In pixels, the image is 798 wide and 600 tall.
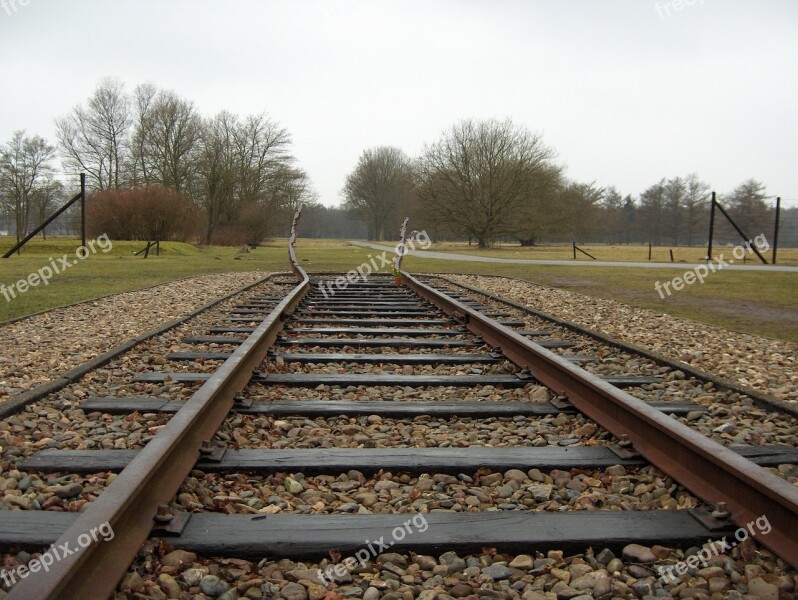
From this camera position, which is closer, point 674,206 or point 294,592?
point 294,592

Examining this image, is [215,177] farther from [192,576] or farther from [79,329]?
[192,576]

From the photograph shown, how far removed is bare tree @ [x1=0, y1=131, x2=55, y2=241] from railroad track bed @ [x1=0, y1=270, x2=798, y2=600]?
43.9 meters

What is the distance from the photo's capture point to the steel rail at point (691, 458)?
1.88 metres

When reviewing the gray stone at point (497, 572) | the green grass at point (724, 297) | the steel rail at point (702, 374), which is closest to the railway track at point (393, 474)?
the gray stone at point (497, 572)

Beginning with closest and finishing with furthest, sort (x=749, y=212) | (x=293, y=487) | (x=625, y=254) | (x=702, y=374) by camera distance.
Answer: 1. (x=293, y=487)
2. (x=702, y=374)
3. (x=625, y=254)
4. (x=749, y=212)

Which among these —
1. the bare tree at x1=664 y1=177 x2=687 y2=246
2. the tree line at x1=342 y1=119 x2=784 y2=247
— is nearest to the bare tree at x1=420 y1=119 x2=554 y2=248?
the tree line at x1=342 y1=119 x2=784 y2=247

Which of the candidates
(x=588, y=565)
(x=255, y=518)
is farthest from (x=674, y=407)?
(x=255, y=518)

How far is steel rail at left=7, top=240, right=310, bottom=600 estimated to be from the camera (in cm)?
142

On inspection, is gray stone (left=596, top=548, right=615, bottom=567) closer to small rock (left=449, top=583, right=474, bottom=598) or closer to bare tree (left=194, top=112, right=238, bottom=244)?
small rock (left=449, top=583, right=474, bottom=598)

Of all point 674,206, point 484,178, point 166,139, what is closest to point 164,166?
point 166,139

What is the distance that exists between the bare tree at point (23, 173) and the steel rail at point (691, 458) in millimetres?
44970

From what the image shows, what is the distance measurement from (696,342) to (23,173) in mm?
46237

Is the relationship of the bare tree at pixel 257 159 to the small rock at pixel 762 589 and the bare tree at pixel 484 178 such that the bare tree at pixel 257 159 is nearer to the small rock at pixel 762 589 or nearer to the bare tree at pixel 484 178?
the bare tree at pixel 484 178

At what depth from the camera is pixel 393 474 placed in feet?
8.28
